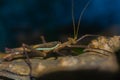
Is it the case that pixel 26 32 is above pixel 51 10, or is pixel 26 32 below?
below

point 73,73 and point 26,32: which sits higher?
point 26,32

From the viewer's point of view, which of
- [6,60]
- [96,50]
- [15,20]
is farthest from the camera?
[15,20]

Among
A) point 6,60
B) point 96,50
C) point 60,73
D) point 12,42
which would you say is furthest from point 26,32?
point 60,73

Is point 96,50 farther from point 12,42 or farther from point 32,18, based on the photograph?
point 32,18

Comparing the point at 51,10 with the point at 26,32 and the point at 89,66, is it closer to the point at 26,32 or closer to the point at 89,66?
the point at 26,32

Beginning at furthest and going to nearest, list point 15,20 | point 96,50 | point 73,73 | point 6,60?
point 15,20 → point 6,60 → point 96,50 → point 73,73

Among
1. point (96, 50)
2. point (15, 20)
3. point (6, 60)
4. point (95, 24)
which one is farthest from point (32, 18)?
point (96, 50)

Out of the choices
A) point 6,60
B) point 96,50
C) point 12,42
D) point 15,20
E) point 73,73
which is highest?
point 15,20

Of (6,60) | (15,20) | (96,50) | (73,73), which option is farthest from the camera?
(15,20)

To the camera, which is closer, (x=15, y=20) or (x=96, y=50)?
(x=96, y=50)
